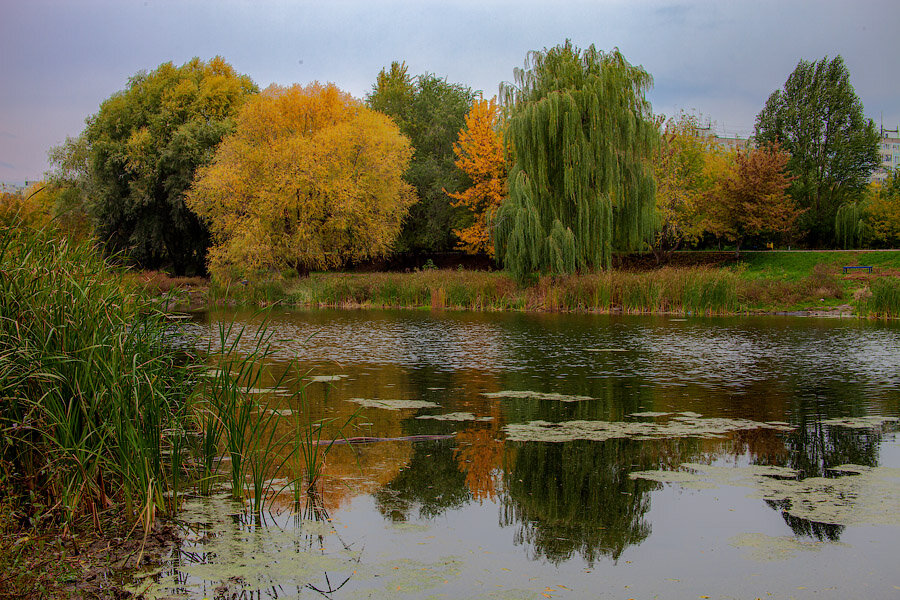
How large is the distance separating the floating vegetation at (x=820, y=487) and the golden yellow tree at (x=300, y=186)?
27569 millimetres

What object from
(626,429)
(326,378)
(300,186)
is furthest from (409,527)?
(300,186)

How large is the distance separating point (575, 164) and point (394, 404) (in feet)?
57.6

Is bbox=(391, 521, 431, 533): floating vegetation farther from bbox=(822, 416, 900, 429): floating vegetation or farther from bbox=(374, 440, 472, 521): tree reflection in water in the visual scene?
bbox=(822, 416, 900, 429): floating vegetation

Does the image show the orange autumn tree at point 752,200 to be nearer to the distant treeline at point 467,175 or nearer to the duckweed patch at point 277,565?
the distant treeline at point 467,175

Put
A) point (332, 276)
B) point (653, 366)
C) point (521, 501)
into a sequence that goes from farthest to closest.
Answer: point (332, 276)
point (653, 366)
point (521, 501)

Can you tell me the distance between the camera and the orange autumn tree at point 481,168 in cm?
3862

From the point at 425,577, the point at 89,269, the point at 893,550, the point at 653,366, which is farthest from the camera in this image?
the point at 653,366

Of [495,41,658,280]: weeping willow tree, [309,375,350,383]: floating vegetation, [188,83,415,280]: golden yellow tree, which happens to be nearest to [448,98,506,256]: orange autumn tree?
[188,83,415,280]: golden yellow tree

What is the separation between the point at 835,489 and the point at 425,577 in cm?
333

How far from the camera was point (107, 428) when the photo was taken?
14.9 feet

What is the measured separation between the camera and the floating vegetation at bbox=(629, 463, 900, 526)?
5059 millimetres

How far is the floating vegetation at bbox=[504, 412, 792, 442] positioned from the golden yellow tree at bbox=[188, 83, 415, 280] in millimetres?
25665

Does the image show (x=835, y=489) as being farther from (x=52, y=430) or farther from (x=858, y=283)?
(x=858, y=283)

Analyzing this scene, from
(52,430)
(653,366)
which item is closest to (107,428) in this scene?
(52,430)
